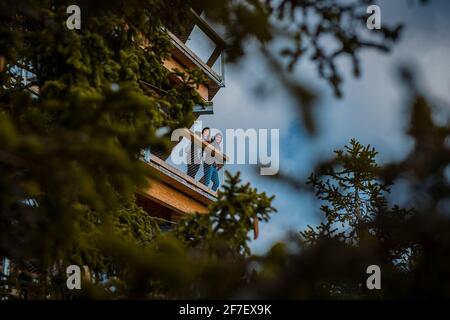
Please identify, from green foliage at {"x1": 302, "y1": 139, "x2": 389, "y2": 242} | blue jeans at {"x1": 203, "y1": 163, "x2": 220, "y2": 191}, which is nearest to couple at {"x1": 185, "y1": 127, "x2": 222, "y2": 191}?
blue jeans at {"x1": 203, "y1": 163, "x2": 220, "y2": 191}

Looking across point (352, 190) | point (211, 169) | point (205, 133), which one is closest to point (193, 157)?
point (211, 169)

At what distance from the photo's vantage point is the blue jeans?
2074 centimetres

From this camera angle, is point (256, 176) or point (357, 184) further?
point (357, 184)

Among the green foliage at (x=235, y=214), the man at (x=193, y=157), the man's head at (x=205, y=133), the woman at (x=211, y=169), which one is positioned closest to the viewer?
the green foliage at (x=235, y=214)

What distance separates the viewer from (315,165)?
4.51 meters

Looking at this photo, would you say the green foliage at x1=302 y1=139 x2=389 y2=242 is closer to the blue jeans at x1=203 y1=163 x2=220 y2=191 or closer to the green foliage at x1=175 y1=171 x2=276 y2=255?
the green foliage at x1=175 y1=171 x2=276 y2=255

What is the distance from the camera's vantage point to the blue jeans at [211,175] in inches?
816

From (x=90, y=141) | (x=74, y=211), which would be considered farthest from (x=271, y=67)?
(x=74, y=211)

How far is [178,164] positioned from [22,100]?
44.5ft

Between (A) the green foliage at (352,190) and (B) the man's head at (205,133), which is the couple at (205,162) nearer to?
Result: (B) the man's head at (205,133)

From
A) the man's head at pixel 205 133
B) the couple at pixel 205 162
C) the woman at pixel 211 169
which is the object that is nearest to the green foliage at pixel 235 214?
the man's head at pixel 205 133

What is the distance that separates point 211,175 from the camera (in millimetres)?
21141

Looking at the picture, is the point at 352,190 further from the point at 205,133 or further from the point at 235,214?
the point at 235,214
